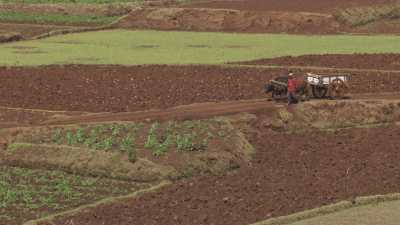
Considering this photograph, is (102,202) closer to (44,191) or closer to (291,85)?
(44,191)

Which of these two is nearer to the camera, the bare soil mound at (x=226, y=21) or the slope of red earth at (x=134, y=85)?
the slope of red earth at (x=134, y=85)

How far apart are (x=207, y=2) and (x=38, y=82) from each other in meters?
32.4

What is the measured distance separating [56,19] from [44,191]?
41.8 metres

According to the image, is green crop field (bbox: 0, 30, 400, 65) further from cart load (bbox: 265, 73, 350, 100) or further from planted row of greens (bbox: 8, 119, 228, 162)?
planted row of greens (bbox: 8, 119, 228, 162)

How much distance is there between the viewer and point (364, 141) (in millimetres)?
27531

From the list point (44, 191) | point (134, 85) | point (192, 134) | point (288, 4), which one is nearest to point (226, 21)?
point (288, 4)

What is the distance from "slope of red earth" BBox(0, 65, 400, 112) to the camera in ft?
106

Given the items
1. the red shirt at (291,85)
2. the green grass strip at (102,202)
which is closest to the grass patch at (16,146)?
the green grass strip at (102,202)

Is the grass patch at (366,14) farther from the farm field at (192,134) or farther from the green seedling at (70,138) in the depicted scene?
the green seedling at (70,138)

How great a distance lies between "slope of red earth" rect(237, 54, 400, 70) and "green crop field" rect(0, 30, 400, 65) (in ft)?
7.55

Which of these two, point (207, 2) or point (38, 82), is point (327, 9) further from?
point (38, 82)

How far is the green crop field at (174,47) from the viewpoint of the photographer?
142ft

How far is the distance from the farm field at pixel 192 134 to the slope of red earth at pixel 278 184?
47mm

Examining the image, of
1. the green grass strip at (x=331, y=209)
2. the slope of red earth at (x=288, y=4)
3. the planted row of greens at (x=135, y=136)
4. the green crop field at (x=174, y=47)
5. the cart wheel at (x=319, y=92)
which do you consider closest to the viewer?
the green grass strip at (x=331, y=209)
